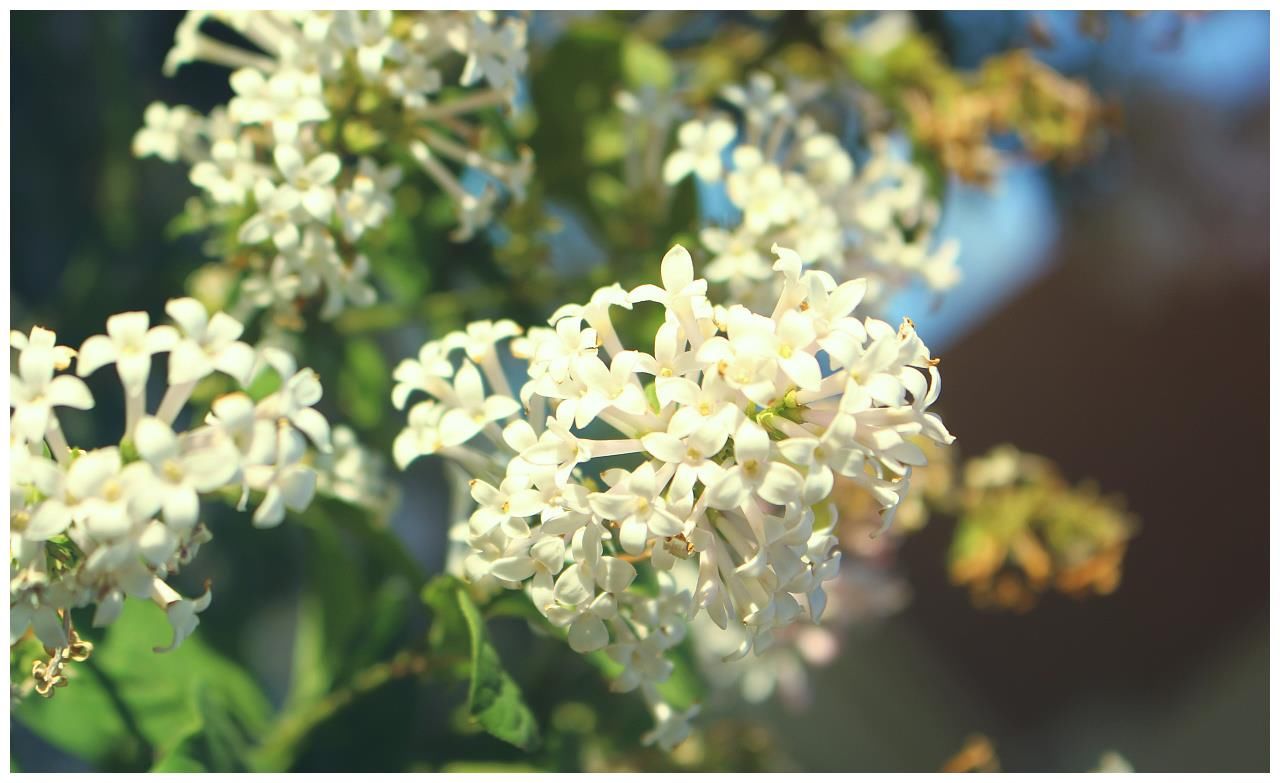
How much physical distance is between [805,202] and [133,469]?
0.49 metres

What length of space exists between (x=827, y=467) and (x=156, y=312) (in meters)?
0.64

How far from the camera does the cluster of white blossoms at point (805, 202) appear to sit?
0.71 meters

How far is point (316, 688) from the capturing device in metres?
0.76

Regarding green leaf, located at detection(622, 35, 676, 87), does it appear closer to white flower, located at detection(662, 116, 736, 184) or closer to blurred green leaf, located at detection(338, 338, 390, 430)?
white flower, located at detection(662, 116, 736, 184)

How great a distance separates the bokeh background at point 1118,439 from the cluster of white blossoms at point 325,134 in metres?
0.42

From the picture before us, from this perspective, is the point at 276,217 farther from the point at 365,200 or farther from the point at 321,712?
the point at 321,712

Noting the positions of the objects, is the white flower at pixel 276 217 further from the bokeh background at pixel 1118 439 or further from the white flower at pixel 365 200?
→ the bokeh background at pixel 1118 439

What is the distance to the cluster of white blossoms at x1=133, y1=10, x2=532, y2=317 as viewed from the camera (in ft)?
2.08

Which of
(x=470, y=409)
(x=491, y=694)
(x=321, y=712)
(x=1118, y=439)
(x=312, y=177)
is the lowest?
(x=1118, y=439)

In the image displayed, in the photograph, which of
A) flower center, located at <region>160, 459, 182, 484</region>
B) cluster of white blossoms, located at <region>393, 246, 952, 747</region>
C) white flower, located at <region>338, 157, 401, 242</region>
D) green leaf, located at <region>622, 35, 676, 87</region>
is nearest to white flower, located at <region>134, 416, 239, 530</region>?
flower center, located at <region>160, 459, 182, 484</region>

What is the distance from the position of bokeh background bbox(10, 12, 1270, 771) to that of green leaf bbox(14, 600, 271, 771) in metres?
0.38

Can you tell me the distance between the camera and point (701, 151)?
30.0 inches

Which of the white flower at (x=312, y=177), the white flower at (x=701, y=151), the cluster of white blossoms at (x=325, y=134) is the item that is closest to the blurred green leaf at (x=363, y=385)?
the cluster of white blossoms at (x=325, y=134)

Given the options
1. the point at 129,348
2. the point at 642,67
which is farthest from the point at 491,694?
the point at 642,67
